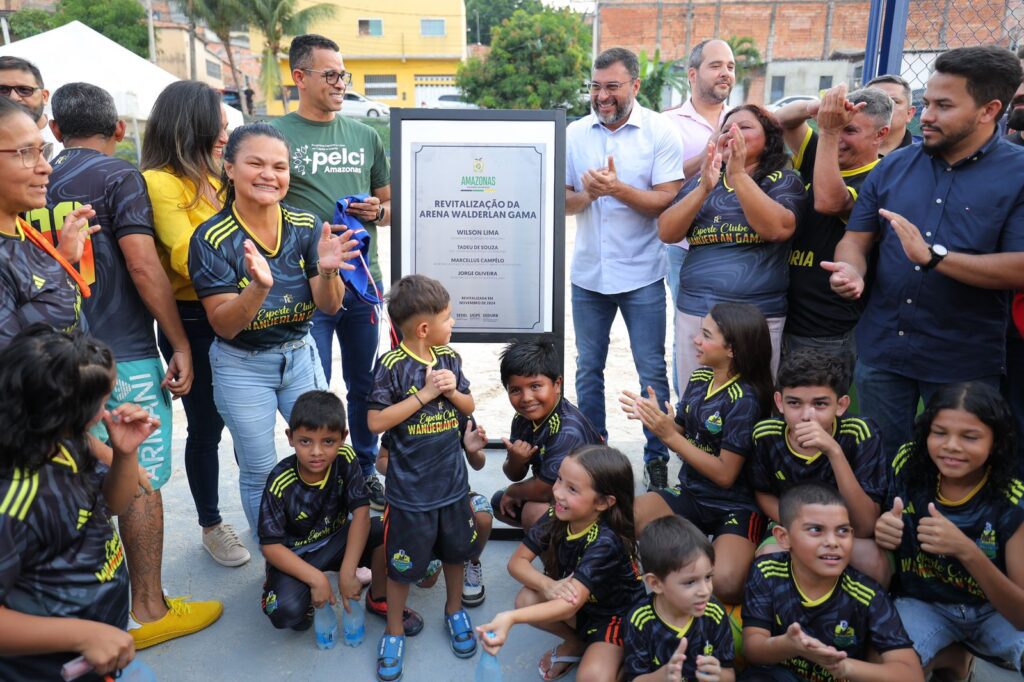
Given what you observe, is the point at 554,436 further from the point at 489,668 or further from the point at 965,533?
the point at 965,533

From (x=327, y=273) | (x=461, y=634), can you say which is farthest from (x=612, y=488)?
(x=327, y=273)

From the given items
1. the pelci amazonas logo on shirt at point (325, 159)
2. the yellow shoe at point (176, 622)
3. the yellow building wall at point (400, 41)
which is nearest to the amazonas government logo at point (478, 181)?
the pelci amazonas logo on shirt at point (325, 159)

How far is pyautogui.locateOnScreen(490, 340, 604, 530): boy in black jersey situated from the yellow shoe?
54.0 inches

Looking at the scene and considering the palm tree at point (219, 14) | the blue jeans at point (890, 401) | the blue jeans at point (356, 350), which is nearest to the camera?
the blue jeans at point (890, 401)

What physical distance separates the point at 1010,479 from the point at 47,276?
3242 millimetres

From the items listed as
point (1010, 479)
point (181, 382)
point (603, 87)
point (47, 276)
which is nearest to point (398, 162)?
point (603, 87)

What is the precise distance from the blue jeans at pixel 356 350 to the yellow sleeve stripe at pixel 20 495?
1.95 meters

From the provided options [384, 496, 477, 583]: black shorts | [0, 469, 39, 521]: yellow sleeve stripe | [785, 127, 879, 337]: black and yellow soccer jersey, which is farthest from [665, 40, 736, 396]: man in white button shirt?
[0, 469, 39, 521]: yellow sleeve stripe

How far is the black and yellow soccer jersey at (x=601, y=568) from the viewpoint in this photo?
264 cm

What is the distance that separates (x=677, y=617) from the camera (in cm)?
239

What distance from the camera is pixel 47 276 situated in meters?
2.40

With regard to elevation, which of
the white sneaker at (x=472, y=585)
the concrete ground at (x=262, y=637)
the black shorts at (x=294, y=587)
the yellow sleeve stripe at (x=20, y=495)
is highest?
the yellow sleeve stripe at (x=20, y=495)

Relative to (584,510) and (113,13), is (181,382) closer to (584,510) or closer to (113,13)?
(584,510)

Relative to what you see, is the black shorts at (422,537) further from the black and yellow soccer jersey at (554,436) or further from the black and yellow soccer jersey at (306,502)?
the black and yellow soccer jersey at (554,436)
